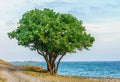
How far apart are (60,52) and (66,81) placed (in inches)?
896

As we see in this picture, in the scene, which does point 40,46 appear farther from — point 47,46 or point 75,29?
point 75,29

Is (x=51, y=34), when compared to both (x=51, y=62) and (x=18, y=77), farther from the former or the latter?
(x=18, y=77)

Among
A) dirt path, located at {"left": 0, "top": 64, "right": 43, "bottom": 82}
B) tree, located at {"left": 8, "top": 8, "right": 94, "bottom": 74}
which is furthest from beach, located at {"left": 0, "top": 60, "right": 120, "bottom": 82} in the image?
tree, located at {"left": 8, "top": 8, "right": 94, "bottom": 74}

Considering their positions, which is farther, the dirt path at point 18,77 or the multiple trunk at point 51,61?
the multiple trunk at point 51,61

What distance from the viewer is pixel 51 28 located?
3391 inches

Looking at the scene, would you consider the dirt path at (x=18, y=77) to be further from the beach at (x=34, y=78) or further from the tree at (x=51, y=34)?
the tree at (x=51, y=34)

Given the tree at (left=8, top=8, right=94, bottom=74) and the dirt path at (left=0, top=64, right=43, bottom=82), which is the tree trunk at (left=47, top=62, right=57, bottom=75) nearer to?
the tree at (left=8, top=8, right=94, bottom=74)

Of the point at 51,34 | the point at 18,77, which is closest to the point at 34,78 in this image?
the point at 18,77

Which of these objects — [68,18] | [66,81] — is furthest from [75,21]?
[66,81]

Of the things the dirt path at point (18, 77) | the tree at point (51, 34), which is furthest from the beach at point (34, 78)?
the tree at point (51, 34)

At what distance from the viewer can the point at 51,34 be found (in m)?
85.2

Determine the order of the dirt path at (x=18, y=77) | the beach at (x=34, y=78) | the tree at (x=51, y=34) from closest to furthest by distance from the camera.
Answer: the dirt path at (x=18, y=77) < the beach at (x=34, y=78) < the tree at (x=51, y=34)

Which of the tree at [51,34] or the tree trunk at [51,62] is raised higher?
the tree at [51,34]

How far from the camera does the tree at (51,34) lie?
85875 millimetres
